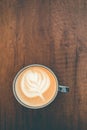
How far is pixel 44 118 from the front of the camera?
3201 millimetres

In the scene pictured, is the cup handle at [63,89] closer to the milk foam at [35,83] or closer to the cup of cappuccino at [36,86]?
the cup of cappuccino at [36,86]

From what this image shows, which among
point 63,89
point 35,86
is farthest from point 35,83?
point 63,89

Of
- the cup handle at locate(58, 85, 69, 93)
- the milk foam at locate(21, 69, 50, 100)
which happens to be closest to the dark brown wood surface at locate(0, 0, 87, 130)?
the cup handle at locate(58, 85, 69, 93)

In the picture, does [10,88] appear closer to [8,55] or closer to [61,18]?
[8,55]

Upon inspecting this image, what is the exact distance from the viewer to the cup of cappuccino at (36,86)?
3064 mm

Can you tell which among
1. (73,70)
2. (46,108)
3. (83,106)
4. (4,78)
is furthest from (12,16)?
(83,106)

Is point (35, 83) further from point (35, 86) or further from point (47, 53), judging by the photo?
point (47, 53)

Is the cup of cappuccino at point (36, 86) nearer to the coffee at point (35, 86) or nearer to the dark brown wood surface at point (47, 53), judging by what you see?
the coffee at point (35, 86)

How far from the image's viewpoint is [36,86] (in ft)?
10.2

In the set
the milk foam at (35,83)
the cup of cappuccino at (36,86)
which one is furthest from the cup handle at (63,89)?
the milk foam at (35,83)

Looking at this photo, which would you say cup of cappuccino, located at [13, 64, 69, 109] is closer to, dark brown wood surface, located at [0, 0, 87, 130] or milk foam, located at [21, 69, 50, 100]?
milk foam, located at [21, 69, 50, 100]

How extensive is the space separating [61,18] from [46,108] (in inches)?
45.4

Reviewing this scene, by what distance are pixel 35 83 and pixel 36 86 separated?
38 mm

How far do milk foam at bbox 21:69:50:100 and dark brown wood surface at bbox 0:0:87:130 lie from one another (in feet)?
0.64
